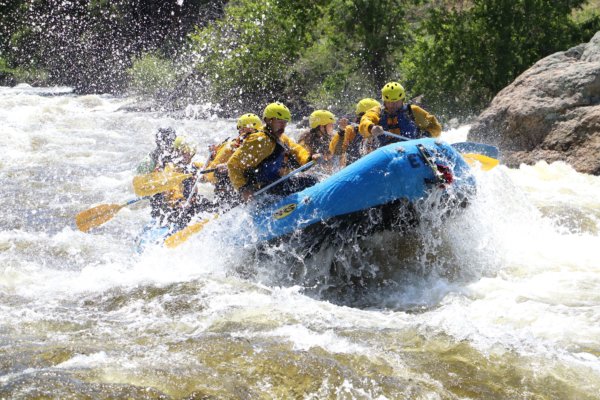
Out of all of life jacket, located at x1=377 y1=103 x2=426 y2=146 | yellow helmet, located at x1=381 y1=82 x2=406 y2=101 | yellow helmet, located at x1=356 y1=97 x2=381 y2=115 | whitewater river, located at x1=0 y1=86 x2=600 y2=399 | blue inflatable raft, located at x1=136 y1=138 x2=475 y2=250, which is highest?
yellow helmet, located at x1=381 y1=82 x2=406 y2=101

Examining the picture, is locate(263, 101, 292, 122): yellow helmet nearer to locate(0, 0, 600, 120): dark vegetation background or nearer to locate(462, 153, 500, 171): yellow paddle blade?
locate(462, 153, 500, 171): yellow paddle blade

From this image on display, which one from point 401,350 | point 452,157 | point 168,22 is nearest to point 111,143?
point 452,157

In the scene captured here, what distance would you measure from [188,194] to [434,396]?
445 centimetres

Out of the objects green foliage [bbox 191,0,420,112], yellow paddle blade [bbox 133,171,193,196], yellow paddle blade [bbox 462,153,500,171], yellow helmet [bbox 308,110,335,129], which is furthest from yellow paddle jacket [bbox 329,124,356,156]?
green foliage [bbox 191,0,420,112]

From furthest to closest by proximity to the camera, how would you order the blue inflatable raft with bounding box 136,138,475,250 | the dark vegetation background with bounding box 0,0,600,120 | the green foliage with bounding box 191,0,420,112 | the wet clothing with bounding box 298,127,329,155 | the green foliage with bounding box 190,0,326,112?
the green foliage with bounding box 190,0,326,112 < the green foliage with bounding box 191,0,420,112 < the dark vegetation background with bounding box 0,0,600,120 < the wet clothing with bounding box 298,127,329,155 < the blue inflatable raft with bounding box 136,138,475,250

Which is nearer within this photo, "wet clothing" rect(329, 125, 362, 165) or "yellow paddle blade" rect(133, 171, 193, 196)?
"yellow paddle blade" rect(133, 171, 193, 196)

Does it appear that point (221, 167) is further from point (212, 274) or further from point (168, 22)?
point (168, 22)

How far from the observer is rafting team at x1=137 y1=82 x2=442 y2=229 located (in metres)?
5.80

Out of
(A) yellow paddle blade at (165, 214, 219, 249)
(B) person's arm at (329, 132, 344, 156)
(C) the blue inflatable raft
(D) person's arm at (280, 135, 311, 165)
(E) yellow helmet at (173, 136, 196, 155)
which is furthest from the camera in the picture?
(E) yellow helmet at (173, 136, 196, 155)

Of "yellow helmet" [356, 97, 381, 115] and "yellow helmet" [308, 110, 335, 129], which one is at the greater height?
"yellow helmet" [356, 97, 381, 115]

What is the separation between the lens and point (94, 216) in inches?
265

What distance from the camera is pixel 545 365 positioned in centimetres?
356

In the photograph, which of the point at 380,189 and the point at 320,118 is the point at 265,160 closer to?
the point at 380,189

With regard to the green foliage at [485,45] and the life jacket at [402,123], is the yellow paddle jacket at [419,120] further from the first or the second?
the green foliage at [485,45]
